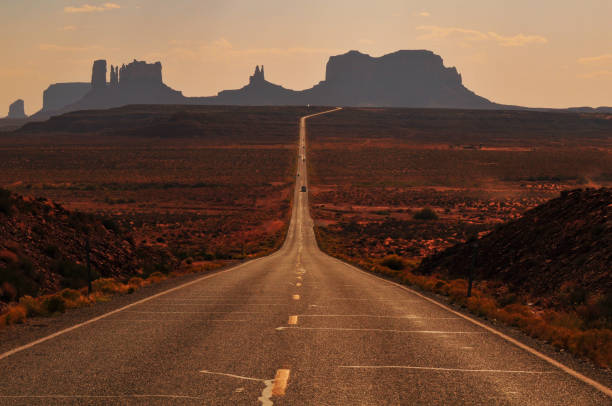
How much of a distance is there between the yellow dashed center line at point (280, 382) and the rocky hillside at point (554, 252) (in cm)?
934

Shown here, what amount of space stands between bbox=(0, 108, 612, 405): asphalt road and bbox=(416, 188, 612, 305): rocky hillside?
445 centimetres

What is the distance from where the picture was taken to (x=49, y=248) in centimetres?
2091

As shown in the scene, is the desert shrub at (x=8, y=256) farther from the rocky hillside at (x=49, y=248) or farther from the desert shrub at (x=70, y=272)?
the desert shrub at (x=70, y=272)

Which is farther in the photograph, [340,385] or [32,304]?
[32,304]

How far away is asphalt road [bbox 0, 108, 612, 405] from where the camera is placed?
678 centimetres

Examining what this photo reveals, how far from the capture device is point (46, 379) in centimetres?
738

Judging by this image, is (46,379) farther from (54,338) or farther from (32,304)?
(32,304)

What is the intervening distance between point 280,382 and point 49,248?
53.7 ft

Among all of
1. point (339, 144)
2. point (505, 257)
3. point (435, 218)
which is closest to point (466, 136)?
point (339, 144)

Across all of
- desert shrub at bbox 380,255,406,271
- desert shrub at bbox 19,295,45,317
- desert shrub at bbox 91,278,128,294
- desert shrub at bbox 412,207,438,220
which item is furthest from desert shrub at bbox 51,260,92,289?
desert shrub at bbox 412,207,438,220

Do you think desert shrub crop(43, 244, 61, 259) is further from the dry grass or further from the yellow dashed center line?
the yellow dashed center line

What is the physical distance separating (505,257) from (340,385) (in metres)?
16.6

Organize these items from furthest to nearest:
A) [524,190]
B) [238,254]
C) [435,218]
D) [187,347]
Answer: [524,190] < [435,218] < [238,254] < [187,347]

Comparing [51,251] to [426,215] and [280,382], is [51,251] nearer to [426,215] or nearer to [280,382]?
[280,382]
